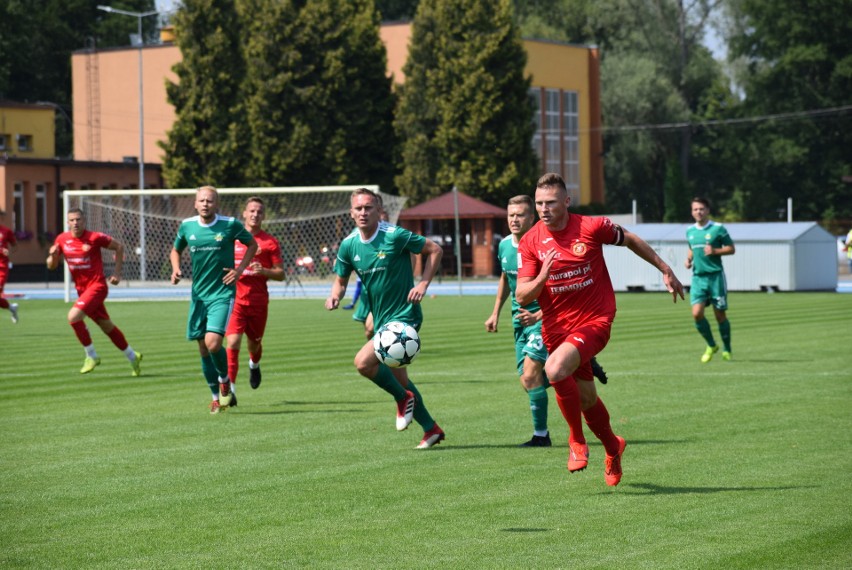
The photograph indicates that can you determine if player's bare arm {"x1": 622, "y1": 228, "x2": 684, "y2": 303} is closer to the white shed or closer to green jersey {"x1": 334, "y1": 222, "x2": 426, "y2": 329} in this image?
green jersey {"x1": 334, "y1": 222, "x2": 426, "y2": 329}

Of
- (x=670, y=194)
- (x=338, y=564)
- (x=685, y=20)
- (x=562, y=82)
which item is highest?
(x=685, y=20)

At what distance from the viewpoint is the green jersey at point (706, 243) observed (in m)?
18.8

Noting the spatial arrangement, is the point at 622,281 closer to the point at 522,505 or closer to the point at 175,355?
the point at 175,355

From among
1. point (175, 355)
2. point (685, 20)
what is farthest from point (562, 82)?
point (175, 355)

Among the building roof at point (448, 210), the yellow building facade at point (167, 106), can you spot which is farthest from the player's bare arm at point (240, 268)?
the yellow building facade at point (167, 106)

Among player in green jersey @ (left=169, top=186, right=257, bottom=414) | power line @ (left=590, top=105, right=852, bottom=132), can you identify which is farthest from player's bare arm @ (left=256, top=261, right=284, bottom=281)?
power line @ (left=590, top=105, right=852, bottom=132)

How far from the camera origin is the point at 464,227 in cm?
5625

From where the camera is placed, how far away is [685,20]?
273 ft

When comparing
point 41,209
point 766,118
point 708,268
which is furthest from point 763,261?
point 766,118

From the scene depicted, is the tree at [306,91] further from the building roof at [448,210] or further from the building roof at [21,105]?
the building roof at [21,105]

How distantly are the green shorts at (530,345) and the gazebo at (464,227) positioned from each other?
136 ft

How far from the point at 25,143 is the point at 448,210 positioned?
27.6 metres

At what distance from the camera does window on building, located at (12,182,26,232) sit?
5856 centimetres

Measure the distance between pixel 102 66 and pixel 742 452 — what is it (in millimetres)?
66664
